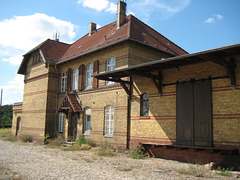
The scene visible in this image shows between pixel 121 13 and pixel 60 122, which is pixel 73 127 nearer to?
pixel 60 122

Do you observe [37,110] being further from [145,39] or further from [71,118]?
[145,39]

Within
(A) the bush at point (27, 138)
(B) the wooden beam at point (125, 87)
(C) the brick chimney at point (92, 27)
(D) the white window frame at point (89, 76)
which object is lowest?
(A) the bush at point (27, 138)

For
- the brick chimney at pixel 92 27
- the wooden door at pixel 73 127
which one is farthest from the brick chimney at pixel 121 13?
the wooden door at pixel 73 127

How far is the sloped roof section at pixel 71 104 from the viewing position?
18381mm

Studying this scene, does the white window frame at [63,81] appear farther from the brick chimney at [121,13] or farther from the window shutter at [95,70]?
the brick chimney at [121,13]

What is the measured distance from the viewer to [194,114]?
11.6 meters

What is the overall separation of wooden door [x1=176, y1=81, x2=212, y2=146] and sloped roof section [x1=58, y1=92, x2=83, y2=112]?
8522 mm

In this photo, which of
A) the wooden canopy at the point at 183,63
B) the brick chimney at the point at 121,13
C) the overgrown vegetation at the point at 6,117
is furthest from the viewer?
the overgrown vegetation at the point at 6,117

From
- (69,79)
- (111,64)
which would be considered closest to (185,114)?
(111,64)

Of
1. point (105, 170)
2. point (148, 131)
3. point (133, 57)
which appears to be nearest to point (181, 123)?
point (148, 131)

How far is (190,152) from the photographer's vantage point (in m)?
11.7

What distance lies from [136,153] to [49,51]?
14.0 meters

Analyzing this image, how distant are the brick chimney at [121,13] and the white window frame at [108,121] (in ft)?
21.6

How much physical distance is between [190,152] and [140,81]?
4.88m
